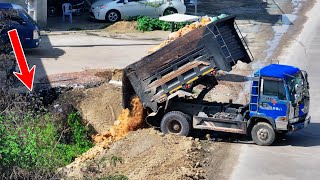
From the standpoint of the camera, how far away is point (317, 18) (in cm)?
3850

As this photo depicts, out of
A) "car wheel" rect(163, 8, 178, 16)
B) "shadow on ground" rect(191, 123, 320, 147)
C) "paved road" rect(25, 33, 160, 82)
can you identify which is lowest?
"shadow on ground" rect(191, 123, 320, 147)

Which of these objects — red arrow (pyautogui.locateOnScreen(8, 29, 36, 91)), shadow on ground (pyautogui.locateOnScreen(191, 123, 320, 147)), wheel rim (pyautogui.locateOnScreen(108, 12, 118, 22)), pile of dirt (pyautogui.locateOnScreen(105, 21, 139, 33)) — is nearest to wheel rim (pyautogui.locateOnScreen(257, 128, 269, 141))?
shadow on ground (pyautogui.locateOnScreen(191, 123, 320, 147))

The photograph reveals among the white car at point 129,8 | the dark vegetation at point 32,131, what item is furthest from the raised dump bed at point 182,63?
the white car at point 129,8

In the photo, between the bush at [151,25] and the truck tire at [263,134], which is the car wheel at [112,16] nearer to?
the bush at [151,25]

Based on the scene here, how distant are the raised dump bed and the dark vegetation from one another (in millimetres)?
2235

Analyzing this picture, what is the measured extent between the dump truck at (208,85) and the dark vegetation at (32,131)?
1893 millimetres

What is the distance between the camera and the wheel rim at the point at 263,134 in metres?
18.2

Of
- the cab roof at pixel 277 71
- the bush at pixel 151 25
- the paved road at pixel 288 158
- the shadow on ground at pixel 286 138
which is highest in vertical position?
the cab roof at pixel 277 71

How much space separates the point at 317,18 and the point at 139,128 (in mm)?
21218

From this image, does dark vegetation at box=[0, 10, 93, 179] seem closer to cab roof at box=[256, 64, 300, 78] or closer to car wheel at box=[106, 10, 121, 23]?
cab roof at box=[256, 64, 300, 78]

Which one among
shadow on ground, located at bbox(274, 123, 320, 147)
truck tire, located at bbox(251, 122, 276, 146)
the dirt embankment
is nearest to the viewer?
the dirt embankment

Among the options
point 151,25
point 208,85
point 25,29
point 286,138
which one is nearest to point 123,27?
point 151,25

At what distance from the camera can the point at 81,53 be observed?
92.1 feet

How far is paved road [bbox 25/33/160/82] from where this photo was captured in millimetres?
25922
